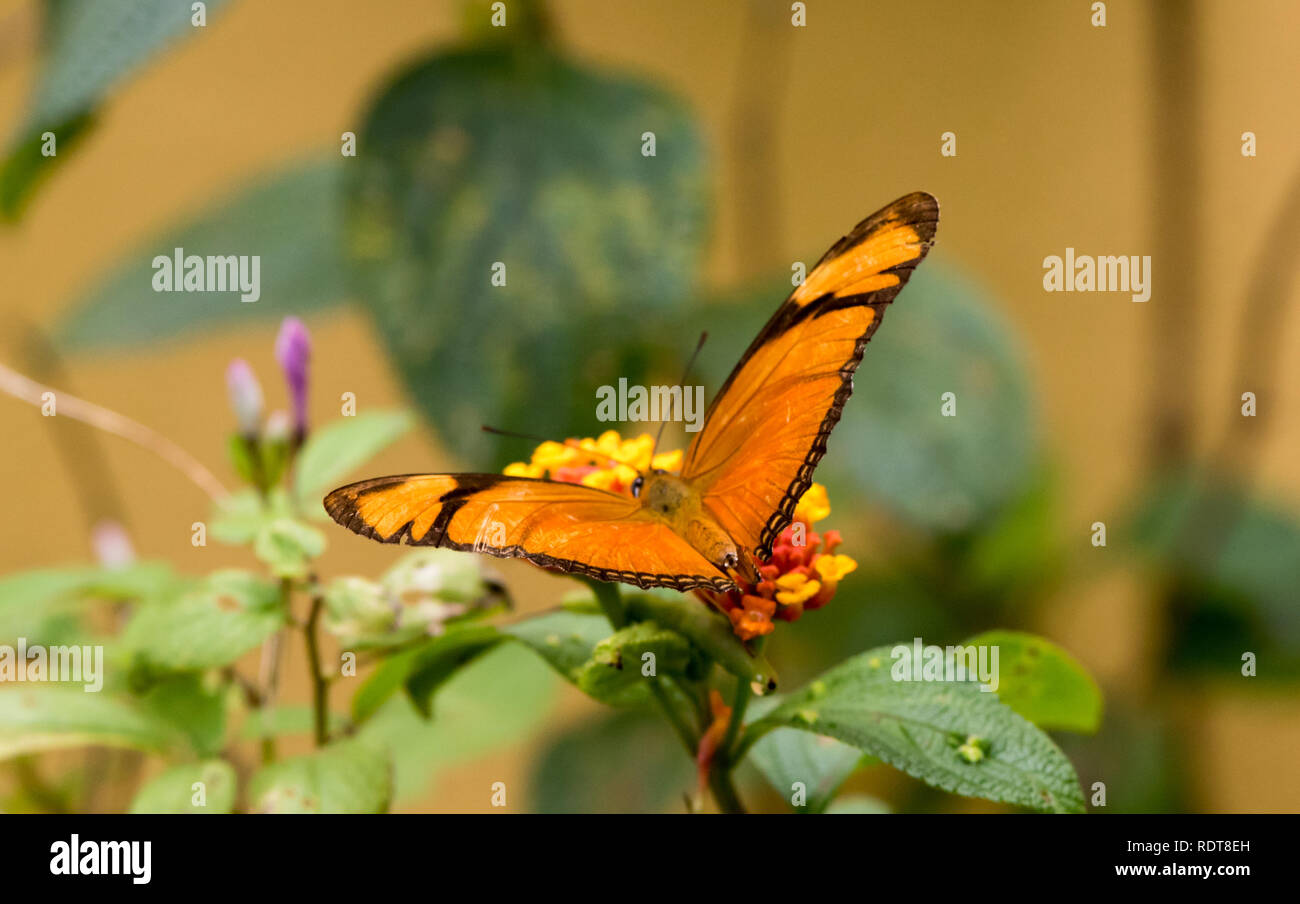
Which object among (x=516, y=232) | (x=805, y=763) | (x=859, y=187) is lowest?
(x=805, y=763)

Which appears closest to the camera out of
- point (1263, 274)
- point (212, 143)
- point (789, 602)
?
point (789, 602)

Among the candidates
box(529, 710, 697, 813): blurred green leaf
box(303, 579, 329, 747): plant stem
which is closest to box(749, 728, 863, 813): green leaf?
box(303, 579, 329, 747): plant stem

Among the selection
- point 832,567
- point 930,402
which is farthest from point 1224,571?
point 832,567

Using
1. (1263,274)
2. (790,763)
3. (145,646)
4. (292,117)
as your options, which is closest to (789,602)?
(790,763)

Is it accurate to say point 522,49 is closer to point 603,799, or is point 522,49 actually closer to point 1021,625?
point 603,799

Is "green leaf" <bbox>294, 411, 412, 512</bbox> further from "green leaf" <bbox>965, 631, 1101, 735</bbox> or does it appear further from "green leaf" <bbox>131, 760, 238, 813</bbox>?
"green leaf" <bbox>965, 631, 1101, 735</bbox>

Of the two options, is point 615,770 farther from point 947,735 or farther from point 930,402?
point 947,735
